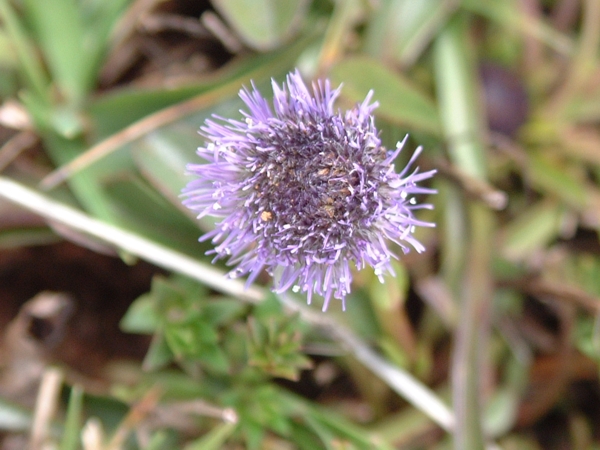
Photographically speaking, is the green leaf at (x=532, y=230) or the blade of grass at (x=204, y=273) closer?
the blade of grass at (x=204, y=273)

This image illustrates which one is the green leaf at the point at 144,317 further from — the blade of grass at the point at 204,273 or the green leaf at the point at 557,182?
the green leaf at the point at 557,182

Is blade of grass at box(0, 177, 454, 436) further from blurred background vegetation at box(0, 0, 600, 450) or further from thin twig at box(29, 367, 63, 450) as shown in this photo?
thin twig at box(29, 367, 63, 450)

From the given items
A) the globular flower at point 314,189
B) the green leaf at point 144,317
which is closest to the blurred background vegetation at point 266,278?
the green leaf at point 144,317

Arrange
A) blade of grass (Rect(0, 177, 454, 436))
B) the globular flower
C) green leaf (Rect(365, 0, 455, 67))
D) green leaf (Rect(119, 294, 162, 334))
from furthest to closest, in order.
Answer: green leaf (Rect(365, 0, 455, 67)) → blade of grass (Rect(0, 177, 454, 436)) → green leaf (Rect(119, 294, 162, 334)) → the globular flower

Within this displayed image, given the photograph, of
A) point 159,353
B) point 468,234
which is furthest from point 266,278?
point 468,234

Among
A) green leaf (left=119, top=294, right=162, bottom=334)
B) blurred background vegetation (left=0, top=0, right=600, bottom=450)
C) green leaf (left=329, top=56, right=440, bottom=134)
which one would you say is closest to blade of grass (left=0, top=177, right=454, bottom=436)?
blurred background vegetation (left=0, top=0, right=600, bottom=450)

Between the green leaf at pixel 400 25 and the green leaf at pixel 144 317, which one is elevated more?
the green leaf at pixel 400 25

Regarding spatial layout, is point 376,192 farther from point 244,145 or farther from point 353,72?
point 353,72
